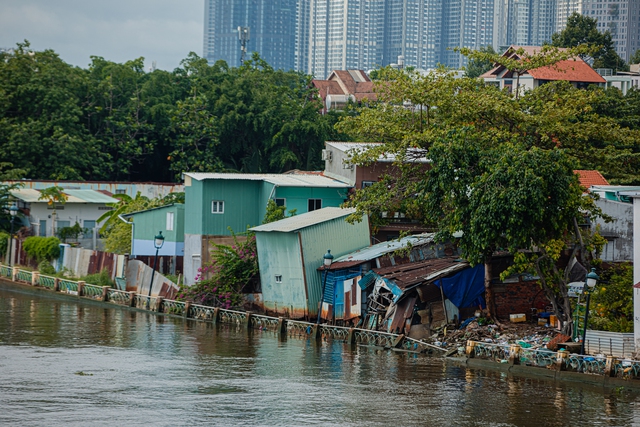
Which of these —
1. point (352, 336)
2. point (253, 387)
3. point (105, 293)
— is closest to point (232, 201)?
point (105, 293)

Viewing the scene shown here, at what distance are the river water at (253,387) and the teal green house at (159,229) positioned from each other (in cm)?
1009

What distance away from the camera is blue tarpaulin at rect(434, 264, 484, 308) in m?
32.2

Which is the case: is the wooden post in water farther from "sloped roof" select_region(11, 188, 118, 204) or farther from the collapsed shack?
the collapsed shack

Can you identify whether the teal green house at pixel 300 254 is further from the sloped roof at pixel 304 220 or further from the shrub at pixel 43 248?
the shrub at pixel 43 248

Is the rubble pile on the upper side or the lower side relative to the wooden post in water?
lower

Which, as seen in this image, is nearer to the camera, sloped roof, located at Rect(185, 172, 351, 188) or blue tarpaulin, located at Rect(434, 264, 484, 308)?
blue tarpaulin, located at Rect(434, 264, 484, 308)

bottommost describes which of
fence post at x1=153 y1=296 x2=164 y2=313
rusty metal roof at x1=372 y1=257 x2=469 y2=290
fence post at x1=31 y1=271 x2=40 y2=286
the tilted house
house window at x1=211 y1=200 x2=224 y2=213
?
fence post at x1=153 y1=296 x2=164 y2=313

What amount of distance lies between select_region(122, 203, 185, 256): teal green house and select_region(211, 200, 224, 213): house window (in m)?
2.20

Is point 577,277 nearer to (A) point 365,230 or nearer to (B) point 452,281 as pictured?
(B) point 452,281

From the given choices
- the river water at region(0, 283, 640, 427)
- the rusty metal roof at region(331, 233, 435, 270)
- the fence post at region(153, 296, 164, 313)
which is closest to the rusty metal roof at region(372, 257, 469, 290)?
the rusty metal roof at region(331, 233, 435, 270)

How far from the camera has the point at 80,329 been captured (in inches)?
1405

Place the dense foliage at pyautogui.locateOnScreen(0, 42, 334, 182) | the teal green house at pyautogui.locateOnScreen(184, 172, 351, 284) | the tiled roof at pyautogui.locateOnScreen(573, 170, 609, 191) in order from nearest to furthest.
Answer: the teal green house at pyautogui.locateOnScreen(184, 172, 351, 284) < the tiled roof at pyautogui.locateOnScreen(573, 170, 609, 191) < the dense foliage at pyautogui.locateOnScreen(0, 42, 334, 182)

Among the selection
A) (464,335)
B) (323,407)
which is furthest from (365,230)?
(323,407)

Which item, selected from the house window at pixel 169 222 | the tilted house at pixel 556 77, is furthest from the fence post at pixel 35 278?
the tilted house at pixel 556 77
